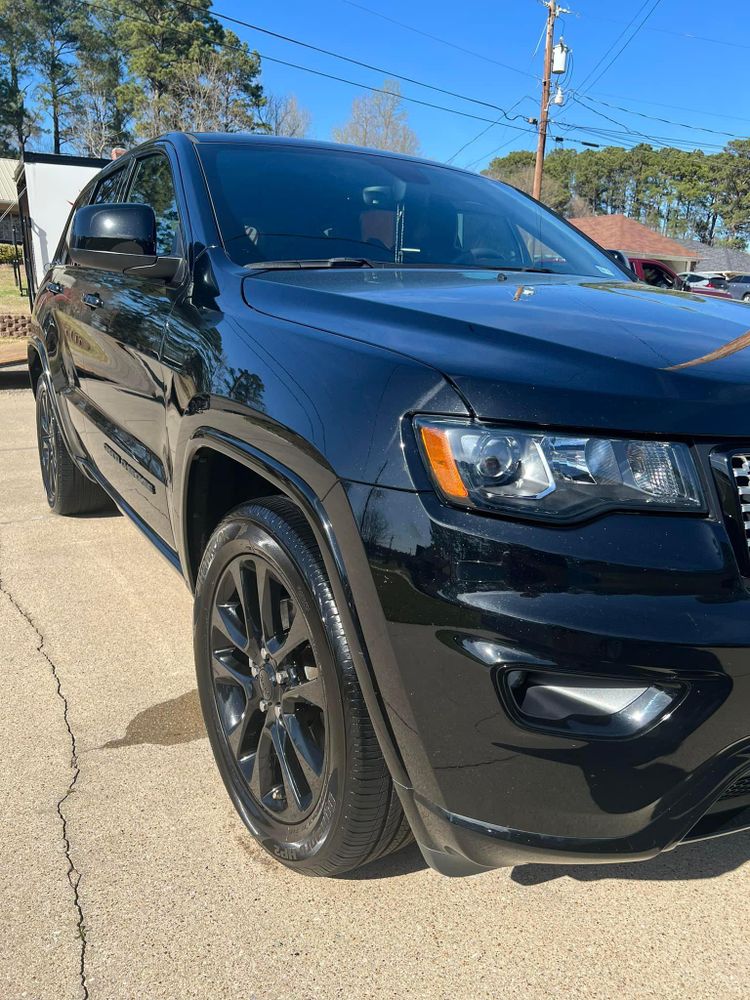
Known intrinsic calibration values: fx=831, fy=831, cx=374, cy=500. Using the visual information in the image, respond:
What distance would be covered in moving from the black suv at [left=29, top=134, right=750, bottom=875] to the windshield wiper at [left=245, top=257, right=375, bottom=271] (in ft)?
0.14

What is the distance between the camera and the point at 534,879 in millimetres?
1996

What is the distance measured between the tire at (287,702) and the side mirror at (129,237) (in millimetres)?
911

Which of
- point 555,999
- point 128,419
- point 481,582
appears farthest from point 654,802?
point 128,419

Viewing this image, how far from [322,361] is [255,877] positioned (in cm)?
124

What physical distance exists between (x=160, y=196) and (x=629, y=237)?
45.1 metres

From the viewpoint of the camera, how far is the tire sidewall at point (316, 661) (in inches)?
64.1

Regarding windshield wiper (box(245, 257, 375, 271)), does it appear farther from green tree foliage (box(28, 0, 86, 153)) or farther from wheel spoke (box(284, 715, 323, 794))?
green tree foliage (box(28, 0, 86, 153))

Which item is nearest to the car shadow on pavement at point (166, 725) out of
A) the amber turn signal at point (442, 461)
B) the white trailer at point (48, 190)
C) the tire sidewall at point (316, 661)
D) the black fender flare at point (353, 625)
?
the tire sidewall at point (316, 661)

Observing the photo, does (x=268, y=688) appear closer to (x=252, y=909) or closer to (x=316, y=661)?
(x=316, y=661)

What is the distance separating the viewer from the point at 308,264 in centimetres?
237

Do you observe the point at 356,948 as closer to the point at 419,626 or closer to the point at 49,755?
the point at 419,626

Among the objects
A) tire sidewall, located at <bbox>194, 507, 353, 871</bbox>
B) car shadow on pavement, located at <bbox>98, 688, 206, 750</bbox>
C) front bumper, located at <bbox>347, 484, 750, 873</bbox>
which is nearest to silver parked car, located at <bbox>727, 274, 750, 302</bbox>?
car shadow on pavement, located at <bbox>98, 688, 206, 750</bbox>

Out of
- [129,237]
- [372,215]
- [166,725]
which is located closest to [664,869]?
[166,725]

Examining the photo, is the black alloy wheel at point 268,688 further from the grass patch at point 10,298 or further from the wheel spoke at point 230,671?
the grass patch at point 10,298
